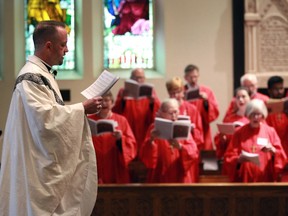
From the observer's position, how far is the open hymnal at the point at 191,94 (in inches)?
370

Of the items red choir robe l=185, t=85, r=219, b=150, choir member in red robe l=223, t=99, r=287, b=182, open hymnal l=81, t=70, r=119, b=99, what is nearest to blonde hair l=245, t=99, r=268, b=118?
choir member in red robe l=223, t=99, r=287, b=182

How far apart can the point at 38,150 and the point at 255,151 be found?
12.2 ft

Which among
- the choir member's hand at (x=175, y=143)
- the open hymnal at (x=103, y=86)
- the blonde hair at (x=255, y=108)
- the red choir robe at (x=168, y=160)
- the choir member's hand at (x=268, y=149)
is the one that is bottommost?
the red choir robe at (x=168, y=160)

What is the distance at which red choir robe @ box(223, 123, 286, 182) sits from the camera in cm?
764

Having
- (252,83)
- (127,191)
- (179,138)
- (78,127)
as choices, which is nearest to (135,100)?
(252,83)

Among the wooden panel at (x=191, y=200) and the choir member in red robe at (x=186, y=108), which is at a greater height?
the choir member in red robe at (x=186, y=108)

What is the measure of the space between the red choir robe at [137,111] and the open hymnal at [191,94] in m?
0.45

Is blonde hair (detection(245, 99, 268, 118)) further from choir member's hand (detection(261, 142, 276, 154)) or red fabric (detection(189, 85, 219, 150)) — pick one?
red fabric (detection(189, 85, 219, 150))

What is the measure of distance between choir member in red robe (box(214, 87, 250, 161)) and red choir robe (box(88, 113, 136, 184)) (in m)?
1.09

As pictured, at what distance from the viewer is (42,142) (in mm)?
4480

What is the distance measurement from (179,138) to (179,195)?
1.03 m

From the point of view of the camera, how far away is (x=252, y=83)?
9383 millimetres

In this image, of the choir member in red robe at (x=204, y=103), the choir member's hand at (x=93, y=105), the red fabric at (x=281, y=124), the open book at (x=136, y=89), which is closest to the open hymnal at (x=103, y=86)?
the choir member's hand at (x=93, y=105)

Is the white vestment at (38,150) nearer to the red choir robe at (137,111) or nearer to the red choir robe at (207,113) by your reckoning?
the red choir robe at (137,111)
